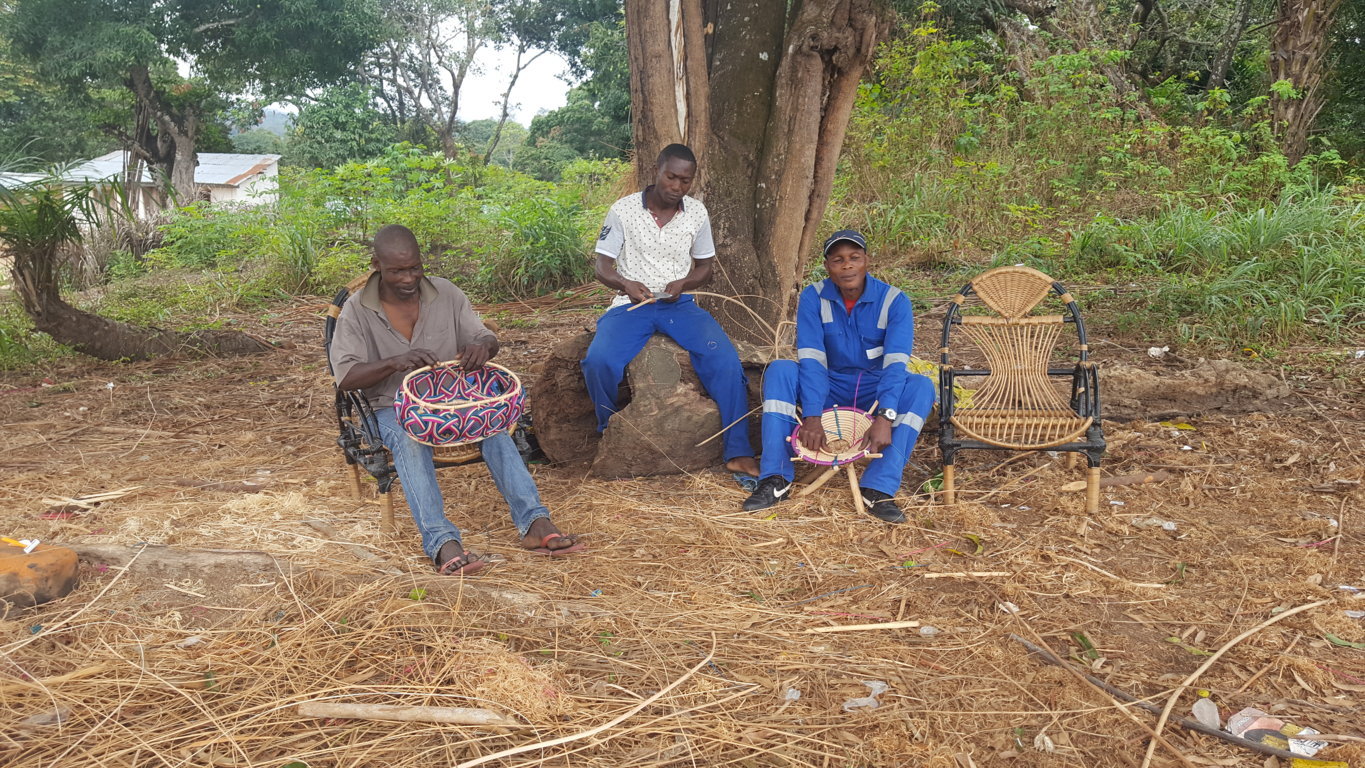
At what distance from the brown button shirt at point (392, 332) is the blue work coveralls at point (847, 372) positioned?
1382 millimetres

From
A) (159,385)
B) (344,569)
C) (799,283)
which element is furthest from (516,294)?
(344,569)

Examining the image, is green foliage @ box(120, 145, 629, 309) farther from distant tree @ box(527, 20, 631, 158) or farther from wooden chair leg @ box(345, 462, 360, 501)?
distant tree @ box(527, 20, 631, 158)

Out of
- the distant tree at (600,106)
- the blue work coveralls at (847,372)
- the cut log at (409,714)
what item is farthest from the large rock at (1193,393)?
the distant tree at (600,106)

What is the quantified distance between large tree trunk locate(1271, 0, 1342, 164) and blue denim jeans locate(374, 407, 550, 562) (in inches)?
373

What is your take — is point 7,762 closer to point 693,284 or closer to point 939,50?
point 693,284

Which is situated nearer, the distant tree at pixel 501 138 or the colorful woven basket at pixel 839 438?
the colorful woven basket at pixel 839 438

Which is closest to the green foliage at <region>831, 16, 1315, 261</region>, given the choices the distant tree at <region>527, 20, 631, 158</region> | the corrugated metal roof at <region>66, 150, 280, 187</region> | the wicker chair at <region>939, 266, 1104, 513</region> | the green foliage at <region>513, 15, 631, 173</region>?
the wicker chair at <region>939, 266, 1104, 513</region>

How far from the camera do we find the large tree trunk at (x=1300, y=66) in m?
9.51

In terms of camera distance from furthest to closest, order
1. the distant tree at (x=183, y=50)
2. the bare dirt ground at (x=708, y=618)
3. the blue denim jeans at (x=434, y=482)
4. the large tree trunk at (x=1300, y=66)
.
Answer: the distant tree at (x=183, y=50), the large tree trunk at (x=1300, y=66), the blue denim jeans at (x=434, y=482), the bare dirt ground at (x=708, y=618)

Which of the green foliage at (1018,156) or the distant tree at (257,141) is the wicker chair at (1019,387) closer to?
the green foliage at (1018,156)

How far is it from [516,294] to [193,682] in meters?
7.36

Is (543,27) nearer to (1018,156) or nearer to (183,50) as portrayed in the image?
(183,50)

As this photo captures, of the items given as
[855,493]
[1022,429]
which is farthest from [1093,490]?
[855,493]

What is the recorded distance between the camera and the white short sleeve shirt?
482 cm
